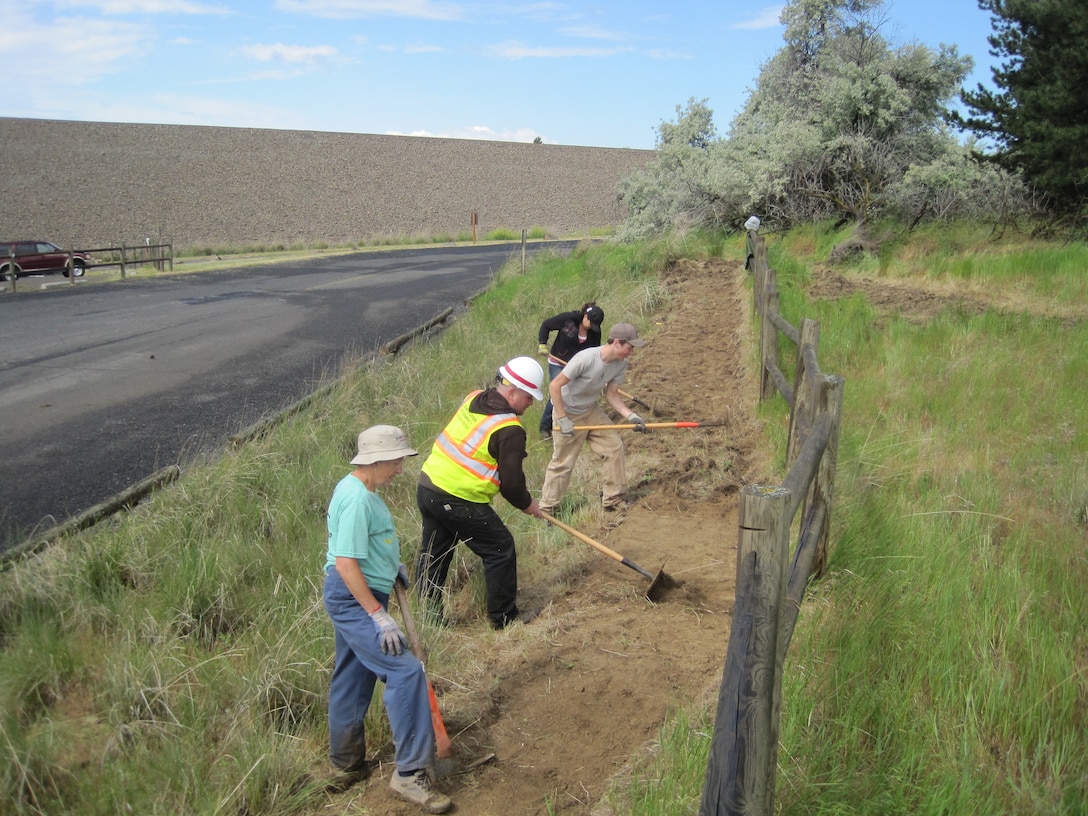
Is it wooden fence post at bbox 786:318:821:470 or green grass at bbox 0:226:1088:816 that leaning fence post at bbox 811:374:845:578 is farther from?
wooden fence post at bbox 786:318:821:470

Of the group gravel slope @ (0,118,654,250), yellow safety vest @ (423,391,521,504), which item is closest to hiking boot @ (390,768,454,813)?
yellow safety vest @ (423,391,521,504)

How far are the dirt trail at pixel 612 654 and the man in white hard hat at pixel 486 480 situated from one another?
42cm

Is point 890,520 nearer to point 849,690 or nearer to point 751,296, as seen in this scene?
point 849,690

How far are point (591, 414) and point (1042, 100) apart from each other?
10766mm

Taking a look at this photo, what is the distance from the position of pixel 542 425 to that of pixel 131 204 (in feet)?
146

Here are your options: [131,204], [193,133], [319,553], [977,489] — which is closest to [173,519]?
[319,553]

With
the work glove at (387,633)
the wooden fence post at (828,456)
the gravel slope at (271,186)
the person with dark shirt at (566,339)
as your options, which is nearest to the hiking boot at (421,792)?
the work glove at (387,633)

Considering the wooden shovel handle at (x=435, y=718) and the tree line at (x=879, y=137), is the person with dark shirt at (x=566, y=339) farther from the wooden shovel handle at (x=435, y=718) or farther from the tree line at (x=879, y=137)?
the tree line at (x=879, y=137)

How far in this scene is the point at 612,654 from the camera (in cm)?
478

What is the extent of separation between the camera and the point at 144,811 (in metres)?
3.57

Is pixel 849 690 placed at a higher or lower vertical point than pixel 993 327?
lower

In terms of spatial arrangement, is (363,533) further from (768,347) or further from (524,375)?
(768,347)

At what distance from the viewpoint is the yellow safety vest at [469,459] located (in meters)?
5.39

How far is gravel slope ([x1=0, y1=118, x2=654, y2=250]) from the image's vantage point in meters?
45.0
